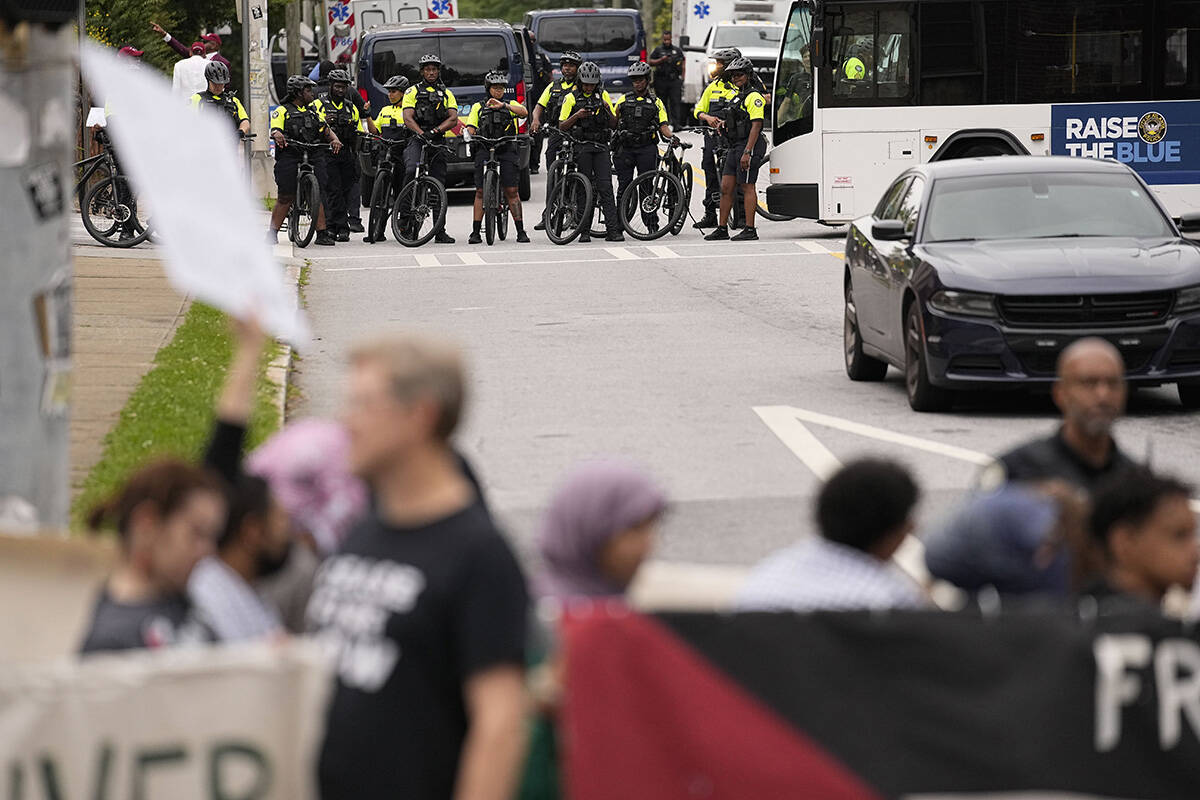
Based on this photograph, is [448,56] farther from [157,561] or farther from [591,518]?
[591,518]

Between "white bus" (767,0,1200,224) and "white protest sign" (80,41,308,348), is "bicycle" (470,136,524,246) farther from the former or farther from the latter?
"white protest sign" (80,41,308,348)

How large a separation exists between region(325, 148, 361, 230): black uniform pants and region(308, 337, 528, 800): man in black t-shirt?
2189 centimetres

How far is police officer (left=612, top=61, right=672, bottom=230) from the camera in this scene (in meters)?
25.6

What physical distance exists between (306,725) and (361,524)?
1.49 feet

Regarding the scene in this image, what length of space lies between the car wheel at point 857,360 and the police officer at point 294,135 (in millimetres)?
10759

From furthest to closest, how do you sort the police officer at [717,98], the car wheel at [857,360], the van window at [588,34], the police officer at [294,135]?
1. the van window at [588,34]
2. the police officer at [717,98]
3. the police officer at [294,135]
4. the car wheel at [857,360]

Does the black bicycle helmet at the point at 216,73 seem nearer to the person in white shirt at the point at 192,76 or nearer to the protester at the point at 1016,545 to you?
the person in white shirt at the point at 192,76

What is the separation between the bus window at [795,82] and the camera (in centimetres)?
2566

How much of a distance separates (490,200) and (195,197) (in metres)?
21.8

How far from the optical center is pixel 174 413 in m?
12.3

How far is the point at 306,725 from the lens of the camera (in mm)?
4305

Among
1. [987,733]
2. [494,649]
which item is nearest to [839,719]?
[987,733]

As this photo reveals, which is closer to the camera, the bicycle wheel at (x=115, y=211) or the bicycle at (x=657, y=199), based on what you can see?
the bicycle wheel at (x=115, y=211)

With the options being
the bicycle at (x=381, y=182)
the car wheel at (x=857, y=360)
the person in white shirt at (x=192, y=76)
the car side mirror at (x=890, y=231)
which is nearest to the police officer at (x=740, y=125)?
the bicycle at (x=381, y=182)
